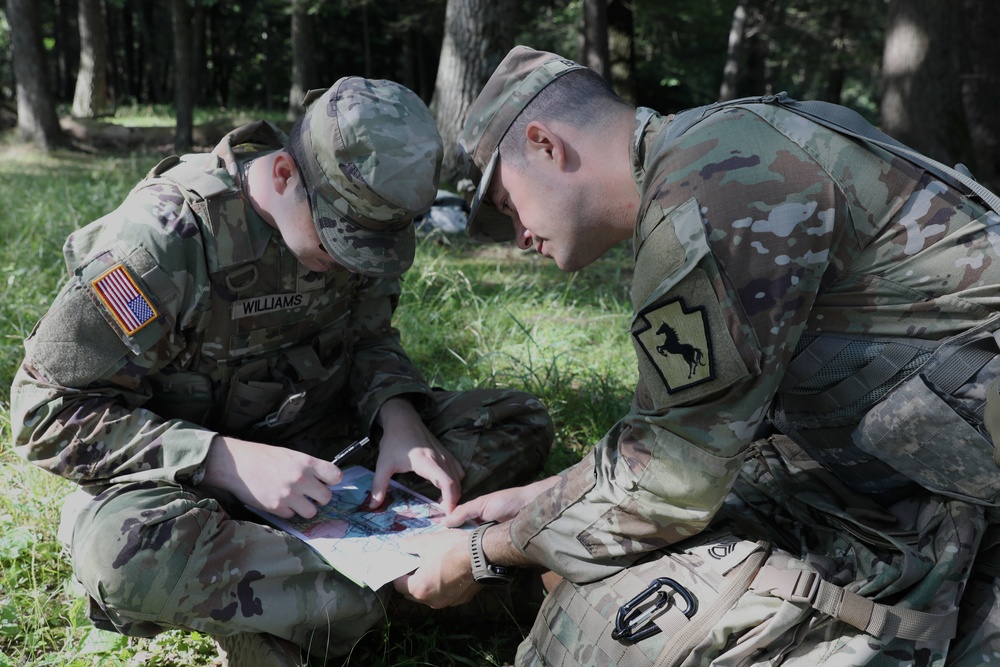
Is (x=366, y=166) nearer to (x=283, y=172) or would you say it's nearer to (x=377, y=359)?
(x=283, y=172)

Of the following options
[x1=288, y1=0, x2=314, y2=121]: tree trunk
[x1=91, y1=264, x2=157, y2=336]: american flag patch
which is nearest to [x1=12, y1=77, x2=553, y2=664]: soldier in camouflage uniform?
[x1=91, y1=264, x2=157, y2=336]: american flag patch

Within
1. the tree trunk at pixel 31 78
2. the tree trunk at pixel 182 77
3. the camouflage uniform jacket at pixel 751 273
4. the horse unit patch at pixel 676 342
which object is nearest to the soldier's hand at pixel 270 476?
the camouflage uniform jacket at pixel 751 273

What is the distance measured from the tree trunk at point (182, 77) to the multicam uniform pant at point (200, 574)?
31.1ft

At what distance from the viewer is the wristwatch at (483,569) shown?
190 cm

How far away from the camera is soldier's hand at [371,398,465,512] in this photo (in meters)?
2.24

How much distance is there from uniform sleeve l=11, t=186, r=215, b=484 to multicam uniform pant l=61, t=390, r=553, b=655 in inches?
3.6

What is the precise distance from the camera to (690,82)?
65.9 feet

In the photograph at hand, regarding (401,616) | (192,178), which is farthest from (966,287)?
(192,178)

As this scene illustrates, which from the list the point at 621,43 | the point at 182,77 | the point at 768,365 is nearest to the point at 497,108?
the point at 768,365

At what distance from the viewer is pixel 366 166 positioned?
1958mm

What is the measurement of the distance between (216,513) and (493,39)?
5.39 meters

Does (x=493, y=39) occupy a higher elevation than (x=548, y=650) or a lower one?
higher

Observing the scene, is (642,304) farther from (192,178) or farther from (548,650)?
(192,178)

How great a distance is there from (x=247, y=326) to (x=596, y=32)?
8.97m
